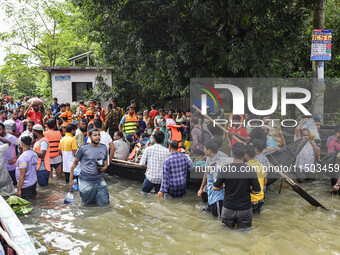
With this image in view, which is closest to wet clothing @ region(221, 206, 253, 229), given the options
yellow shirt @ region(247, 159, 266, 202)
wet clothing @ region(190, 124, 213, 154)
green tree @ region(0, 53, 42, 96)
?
yellow shirt @ region(247, 159, 266, 202)

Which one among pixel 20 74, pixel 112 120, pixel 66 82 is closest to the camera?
pixel 112 120

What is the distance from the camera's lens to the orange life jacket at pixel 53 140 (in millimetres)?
8133

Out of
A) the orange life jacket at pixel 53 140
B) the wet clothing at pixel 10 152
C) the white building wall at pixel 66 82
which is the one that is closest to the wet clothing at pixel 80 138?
the orange life jacket at pixel 53 140

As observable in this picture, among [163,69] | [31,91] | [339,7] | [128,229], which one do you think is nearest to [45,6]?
[31,91]

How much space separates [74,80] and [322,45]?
1325cm

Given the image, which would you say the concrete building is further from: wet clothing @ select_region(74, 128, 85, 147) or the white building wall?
wet clothing @ select_region(74, 128, 85, 147)

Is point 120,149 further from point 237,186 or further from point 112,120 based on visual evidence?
point 237,186

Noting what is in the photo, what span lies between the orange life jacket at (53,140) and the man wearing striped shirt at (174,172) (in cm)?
310

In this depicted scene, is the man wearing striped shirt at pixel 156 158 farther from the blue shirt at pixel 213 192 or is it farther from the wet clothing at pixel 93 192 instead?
the blue shirt at pixel 213 192

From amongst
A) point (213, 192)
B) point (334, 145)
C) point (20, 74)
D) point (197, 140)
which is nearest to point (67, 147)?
point (197, 140)

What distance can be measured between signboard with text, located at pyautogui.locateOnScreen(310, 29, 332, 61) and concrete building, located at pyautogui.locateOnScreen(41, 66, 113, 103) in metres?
11.5

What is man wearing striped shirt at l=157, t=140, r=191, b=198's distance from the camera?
21.8 ft

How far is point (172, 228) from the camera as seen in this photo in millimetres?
5930

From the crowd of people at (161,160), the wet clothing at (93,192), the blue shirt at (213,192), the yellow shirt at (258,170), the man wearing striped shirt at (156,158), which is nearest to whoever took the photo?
the crowd of people at (161,160)
